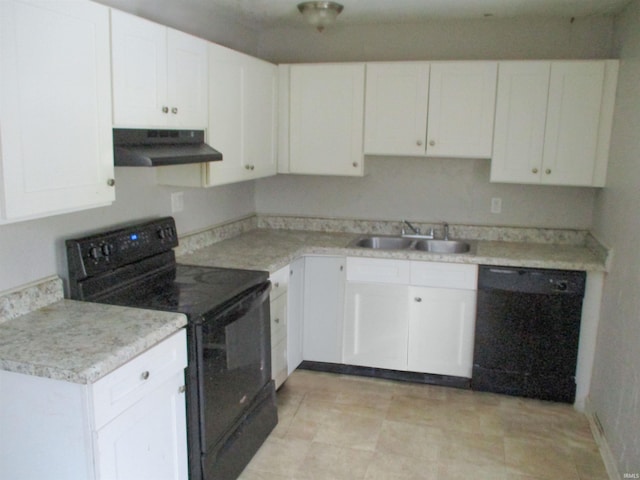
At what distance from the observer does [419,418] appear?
3.09m

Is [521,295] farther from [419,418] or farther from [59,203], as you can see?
[59,203]

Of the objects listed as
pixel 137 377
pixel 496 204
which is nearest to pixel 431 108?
pixel 496 204

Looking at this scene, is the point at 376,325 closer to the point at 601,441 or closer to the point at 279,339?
the point at 279,339

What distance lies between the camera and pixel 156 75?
7.61 ft

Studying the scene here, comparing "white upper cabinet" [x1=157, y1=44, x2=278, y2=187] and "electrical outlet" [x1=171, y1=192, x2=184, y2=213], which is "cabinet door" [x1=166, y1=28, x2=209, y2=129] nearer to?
"white upper cabinet" [x1=157, y1=44, x2=278, y2=187]

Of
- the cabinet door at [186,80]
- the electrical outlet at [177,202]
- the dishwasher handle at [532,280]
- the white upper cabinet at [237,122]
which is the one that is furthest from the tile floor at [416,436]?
the cabinet door at [186,80]

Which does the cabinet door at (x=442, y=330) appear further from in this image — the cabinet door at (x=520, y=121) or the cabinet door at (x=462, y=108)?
the cabinet door at (x=462, y=108)

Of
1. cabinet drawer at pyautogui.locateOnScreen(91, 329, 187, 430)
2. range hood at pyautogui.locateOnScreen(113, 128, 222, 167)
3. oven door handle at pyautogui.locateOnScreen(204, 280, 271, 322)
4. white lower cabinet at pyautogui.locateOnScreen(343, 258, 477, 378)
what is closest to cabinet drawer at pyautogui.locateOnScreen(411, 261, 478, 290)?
white lower cabinet at pyautogui.locateOnScreen(343, 258, 477, 378)

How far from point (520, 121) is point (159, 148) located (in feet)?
7.23

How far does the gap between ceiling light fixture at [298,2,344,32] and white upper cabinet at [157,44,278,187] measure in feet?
1.38

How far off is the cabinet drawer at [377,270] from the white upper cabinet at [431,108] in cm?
75

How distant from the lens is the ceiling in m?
3.10

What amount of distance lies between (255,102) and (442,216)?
1541mm

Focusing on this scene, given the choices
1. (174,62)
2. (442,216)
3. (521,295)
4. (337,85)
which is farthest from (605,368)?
(174,62)
